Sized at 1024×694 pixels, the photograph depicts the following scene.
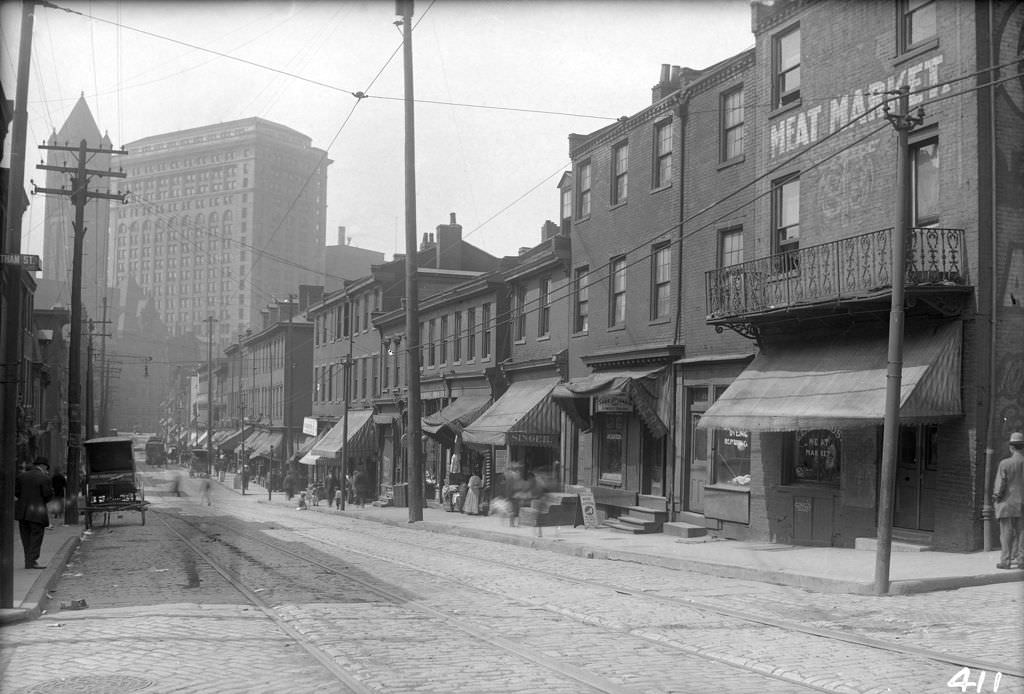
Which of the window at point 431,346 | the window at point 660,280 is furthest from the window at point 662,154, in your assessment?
the window at point 431,346

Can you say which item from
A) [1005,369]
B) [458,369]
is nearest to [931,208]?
[1005,369]

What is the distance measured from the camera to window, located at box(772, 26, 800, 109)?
20.7 metres

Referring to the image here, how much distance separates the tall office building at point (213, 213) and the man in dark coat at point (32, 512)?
23.0 metres

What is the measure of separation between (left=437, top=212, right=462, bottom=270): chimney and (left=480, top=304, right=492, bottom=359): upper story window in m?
14.4

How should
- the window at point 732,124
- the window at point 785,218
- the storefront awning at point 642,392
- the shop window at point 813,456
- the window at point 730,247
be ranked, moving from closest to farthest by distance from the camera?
the shop window at point 813,456, the window at point 785,218, the window at point 730,247, the window at point 732,124, the storefront awning at point 642,392

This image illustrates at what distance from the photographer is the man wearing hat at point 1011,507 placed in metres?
14.2

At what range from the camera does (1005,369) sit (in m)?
16.2

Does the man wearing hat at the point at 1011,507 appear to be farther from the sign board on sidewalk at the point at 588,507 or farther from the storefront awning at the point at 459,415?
the storefront awning at the point at 459,415

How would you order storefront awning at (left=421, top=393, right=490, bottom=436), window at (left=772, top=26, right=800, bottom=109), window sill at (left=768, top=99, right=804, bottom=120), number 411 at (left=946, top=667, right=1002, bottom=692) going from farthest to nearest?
storefront awning at (left=421, top=393, right=490, bottom=436), window at (left=772, top=26, right=800, bottom=109), window sill at (left=768, top=99, right=804, bottom=120), number 411 at (left=946, top=667, right=1002, bottom=692)

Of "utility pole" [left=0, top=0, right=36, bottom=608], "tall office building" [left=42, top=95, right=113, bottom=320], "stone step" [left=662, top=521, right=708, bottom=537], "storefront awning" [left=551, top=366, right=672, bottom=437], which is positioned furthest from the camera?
"tall office building" [left=42, top=95, right=113, bottom=320]

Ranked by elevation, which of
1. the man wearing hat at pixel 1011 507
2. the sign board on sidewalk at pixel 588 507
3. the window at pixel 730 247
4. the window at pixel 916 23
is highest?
the window at pixel 916 23

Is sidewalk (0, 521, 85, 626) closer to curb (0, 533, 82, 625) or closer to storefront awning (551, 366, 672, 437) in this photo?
curb (0, 533, 82, 625)

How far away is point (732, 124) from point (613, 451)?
31.1 ft

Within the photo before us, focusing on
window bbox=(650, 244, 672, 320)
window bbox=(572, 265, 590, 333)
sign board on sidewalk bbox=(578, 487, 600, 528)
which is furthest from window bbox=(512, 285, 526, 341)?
sign board on sidewalk bbox=(578, 487, 600, 528)
